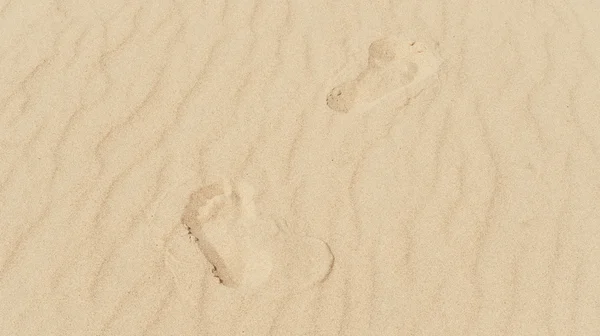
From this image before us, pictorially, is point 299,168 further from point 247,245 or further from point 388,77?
point 388,77

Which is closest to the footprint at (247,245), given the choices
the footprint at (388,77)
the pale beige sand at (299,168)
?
the pale beige sand at (299,168)

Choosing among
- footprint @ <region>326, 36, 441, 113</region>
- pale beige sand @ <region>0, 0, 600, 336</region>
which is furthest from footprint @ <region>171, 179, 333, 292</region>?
footprint @ <region>326, 36, 441, 113</region>

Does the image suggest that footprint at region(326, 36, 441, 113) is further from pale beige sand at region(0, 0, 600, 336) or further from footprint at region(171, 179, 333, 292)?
footprint at region(171, 179, 333, 292)

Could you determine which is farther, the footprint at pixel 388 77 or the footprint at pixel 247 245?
the footprint at pixel 388 77

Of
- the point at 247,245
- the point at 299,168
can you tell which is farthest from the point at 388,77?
the point at 247,245

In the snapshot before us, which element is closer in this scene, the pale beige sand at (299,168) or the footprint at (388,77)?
the pale beige sand at (299,168)

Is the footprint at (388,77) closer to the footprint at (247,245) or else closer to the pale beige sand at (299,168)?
the pale beige sand at (299,168)

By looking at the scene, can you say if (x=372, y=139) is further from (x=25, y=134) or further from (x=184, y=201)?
(x=25, y=134)

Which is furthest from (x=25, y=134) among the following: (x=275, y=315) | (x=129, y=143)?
(x=275, y=315)
